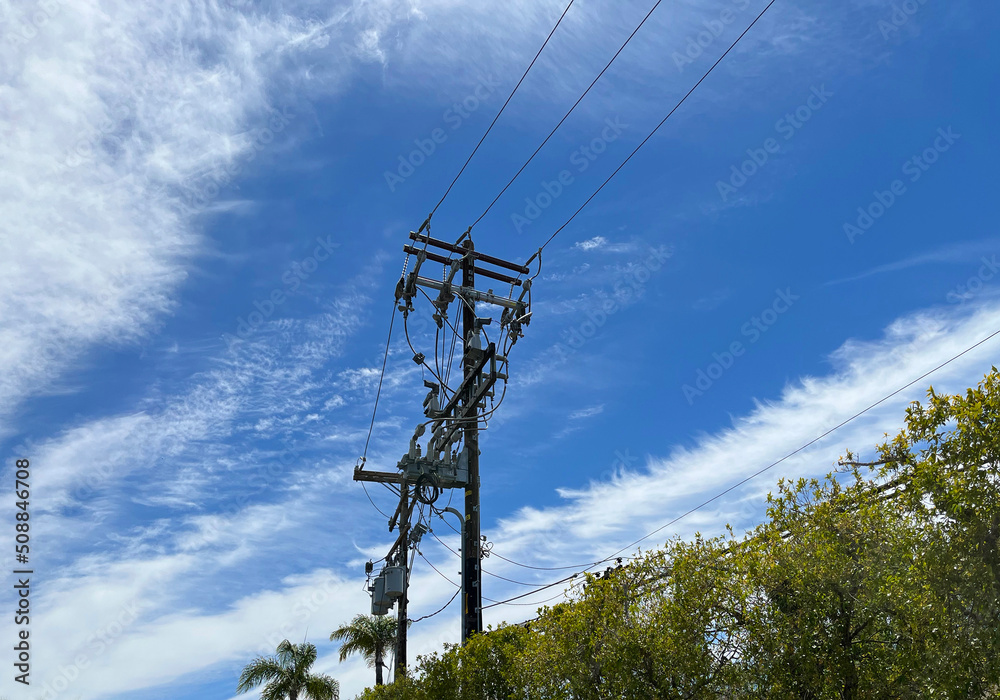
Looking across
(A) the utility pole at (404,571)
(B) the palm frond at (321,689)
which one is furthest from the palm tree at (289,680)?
(A) the utility pole at (404,571)

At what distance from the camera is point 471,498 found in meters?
16.6

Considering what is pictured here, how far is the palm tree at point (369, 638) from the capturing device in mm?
35156

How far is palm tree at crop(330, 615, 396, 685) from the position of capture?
3516 centimetres

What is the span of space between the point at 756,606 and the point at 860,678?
1372 mm

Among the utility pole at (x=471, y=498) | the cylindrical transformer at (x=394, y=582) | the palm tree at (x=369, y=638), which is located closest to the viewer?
the utility pole at (x=471, y=498)

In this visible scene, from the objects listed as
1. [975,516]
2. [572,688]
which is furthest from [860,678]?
[572,688]

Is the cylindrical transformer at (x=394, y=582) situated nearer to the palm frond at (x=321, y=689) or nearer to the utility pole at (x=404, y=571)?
the utility pole at (x=404, y=571)

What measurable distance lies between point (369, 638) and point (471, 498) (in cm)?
2214

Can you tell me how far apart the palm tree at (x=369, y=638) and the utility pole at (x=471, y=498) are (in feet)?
68.8

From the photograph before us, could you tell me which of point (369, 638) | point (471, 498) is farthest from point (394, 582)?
point (369, 638)

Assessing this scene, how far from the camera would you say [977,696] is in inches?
284

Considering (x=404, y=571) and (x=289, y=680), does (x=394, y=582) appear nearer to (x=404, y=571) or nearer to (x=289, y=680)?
(x=404, y=571)

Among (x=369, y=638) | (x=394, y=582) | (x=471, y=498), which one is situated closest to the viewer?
(x=471, y=498)

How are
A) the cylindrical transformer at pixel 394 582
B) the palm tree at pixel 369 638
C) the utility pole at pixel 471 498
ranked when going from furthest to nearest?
the palm tree at pixel 369 638 < the cylindrical transformer at pixel 394 582 < the utility pole at pixel 471 498
